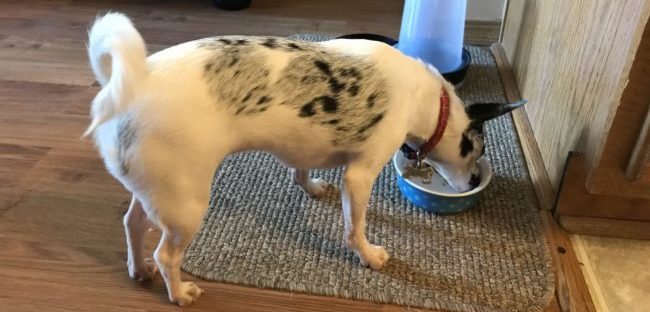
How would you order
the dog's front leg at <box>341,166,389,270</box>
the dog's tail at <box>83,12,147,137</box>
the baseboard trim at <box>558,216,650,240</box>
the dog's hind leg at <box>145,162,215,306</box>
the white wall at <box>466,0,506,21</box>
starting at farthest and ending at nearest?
the white wall at <box>466,0,506,21</box>
the baseboard trim at <box>558,216,650,240</box>
the dog's front leg at <box>341,166,389,270</box>
the dog's hind leg at <box>145,162,215,306</box>
the dog's tail at <box>83,12,147,137</box>

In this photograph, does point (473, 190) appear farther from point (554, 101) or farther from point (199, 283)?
point (199, 283)

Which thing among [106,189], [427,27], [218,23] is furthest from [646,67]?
[218,23]

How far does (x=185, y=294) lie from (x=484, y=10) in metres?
1.86

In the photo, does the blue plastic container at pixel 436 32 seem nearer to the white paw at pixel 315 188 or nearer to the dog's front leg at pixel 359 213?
the white paw at pixel 315 188

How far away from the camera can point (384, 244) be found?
4.82 ft

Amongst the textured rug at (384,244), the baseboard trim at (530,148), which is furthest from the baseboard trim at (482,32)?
the textured rug at (384,244)

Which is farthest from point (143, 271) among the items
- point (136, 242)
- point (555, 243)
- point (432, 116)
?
point (555, 243)

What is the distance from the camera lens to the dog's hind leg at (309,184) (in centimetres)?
160

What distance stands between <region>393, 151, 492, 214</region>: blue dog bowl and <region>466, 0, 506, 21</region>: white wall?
1135 millimetres

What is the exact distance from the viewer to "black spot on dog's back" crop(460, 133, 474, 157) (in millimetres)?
1391

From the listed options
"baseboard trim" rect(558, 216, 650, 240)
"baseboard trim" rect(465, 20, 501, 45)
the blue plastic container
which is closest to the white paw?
"baseboard trim" rect(558, 216, 650, 240)

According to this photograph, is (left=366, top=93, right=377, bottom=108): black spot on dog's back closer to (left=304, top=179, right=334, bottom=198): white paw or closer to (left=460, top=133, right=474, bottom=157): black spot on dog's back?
(left=460, top=133, right=474, bottom=157): black spot on dog's back

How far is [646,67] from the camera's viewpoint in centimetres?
121

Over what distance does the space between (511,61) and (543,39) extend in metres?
0.41
